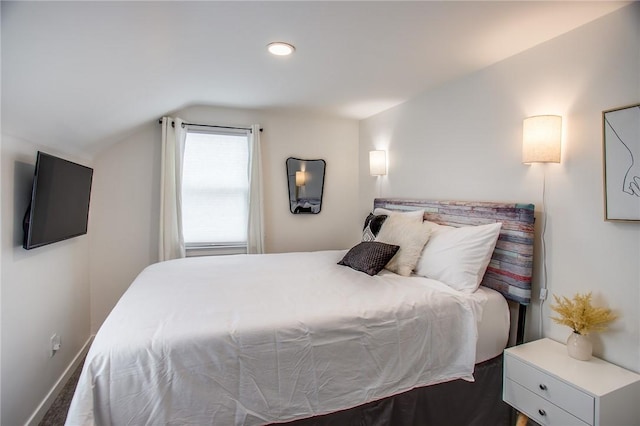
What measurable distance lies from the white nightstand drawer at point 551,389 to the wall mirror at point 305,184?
102 inches

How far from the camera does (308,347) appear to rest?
1495mm

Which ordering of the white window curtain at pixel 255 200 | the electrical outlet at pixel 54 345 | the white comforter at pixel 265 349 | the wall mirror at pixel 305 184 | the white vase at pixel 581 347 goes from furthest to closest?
the wall mirror at pixel 305 184 → the white window curtain at pixel 255 200 → the electrical outlet at pixel 54 345 → the white vase at pixel 581 347 → the white comforter at pixel 265 349

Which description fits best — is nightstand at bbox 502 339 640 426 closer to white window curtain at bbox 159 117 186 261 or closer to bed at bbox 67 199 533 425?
bed at bbox 67 199 533 425

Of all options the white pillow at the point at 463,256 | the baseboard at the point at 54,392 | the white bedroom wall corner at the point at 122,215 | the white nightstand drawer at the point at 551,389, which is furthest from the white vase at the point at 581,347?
the white bedroom wall corner at the point at 122,215

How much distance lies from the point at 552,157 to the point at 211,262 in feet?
8.35

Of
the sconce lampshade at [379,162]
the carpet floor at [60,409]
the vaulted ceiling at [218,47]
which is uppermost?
the vaulted ceiling at [218,47]

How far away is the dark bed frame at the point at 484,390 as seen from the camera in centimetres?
165

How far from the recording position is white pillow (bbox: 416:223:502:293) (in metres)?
1.99

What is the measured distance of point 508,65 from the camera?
2150 millimetres

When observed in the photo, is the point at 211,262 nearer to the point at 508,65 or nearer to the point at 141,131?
the point at 141,131

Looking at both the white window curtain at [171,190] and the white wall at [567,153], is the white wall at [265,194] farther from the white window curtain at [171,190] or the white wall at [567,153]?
the white wall at [567,153]

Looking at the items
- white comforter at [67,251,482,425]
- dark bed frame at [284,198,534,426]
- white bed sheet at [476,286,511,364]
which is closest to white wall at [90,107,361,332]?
white comforter at [67,251,482,425]

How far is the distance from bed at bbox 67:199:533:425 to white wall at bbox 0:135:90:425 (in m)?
0.56

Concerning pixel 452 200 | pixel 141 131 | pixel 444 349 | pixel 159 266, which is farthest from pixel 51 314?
pixel 452 200
